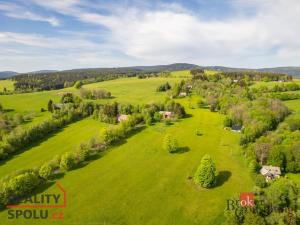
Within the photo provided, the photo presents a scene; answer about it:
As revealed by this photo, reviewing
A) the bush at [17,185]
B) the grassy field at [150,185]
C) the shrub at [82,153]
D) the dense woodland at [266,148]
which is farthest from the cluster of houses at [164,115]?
the bush at [17,185]

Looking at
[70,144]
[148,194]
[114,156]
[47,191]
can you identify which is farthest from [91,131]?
[148,194]

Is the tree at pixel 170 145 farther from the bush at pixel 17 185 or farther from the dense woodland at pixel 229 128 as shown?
the bush at pixel 17 185

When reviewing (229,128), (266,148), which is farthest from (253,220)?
(229,128)

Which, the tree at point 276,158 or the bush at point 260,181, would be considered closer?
the bush at point 260,181

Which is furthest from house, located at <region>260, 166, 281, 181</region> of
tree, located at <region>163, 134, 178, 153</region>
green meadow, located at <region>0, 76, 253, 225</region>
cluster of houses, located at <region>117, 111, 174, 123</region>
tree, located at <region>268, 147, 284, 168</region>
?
cluster of houses, located at <region>117, 111, 174, 123</region>

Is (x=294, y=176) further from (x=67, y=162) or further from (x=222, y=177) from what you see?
(x=67, y=162)

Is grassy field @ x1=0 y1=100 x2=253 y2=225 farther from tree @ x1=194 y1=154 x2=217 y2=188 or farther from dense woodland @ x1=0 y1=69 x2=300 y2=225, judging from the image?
dense woodland @ x1=0 y1=69 x2=300 y2=225
